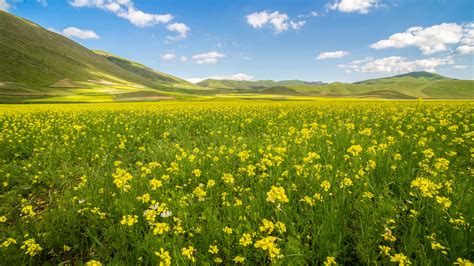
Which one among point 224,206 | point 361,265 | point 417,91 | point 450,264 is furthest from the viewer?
point 417,91

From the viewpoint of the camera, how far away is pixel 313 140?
268 inches

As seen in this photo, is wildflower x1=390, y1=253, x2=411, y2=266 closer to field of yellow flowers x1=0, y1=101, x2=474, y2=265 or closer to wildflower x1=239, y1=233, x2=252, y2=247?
field of yellow flowers x1=0, y1=101, x2=474, y2=265

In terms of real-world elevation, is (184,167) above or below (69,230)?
above

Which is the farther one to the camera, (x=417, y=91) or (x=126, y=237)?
(x=417, y=91)

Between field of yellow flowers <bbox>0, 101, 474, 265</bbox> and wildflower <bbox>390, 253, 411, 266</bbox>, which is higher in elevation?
wildflower <bbox>390, 253, 411, 266</bbox>

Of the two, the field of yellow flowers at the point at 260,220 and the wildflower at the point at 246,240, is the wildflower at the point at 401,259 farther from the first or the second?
the wildflower at the point at 246,240

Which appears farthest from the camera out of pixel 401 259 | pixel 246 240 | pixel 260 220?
pixel 260 220

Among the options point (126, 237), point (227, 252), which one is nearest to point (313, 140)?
point (227, 252)

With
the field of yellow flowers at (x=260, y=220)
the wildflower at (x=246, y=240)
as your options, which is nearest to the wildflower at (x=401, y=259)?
the field of yellow flowers at (x=260, y=220)

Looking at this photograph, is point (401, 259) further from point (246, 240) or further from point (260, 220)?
point (260, 220)

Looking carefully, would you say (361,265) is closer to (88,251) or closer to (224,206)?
(224,206)

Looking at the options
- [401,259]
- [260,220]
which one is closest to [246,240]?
[260,220]

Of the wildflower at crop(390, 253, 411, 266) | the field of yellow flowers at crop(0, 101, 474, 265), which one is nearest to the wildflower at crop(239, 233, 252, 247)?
the field of yellow flowers at crop(0, 101, 474, 265)

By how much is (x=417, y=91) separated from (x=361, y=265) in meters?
197
